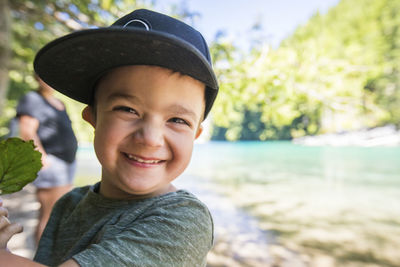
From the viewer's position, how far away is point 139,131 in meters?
0.82

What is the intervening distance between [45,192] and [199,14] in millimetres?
2603

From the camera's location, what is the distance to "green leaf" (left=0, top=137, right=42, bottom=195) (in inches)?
23.1

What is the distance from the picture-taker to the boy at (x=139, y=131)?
2.30 feet

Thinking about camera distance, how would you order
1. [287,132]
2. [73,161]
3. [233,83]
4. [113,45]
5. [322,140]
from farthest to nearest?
[287,132]
[322,140]
[233,83]
[73,161]
[113,45]

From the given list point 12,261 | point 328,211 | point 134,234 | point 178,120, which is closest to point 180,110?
point 178,120

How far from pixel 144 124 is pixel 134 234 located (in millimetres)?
294

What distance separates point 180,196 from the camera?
33.5 inches

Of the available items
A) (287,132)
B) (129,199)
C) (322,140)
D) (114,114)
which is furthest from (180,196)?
(287,132)

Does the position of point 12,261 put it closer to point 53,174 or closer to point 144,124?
point 144,124

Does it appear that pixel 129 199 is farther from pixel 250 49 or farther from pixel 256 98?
pixel 250 49

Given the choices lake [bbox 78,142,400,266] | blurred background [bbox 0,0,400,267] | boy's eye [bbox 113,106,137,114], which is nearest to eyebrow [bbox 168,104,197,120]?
boy's eye [bbox 113,106,137,114]

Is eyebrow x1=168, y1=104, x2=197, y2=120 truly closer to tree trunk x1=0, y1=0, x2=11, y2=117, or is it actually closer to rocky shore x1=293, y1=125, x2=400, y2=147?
tree trunk x1=0, y1=0, x2=11, y2=117

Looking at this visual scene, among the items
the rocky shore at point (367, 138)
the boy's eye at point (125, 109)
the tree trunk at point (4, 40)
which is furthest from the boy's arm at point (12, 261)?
the rocky shore at point (367, 138)

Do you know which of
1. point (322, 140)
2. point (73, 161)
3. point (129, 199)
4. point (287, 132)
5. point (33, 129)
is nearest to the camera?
point (129, 199)
